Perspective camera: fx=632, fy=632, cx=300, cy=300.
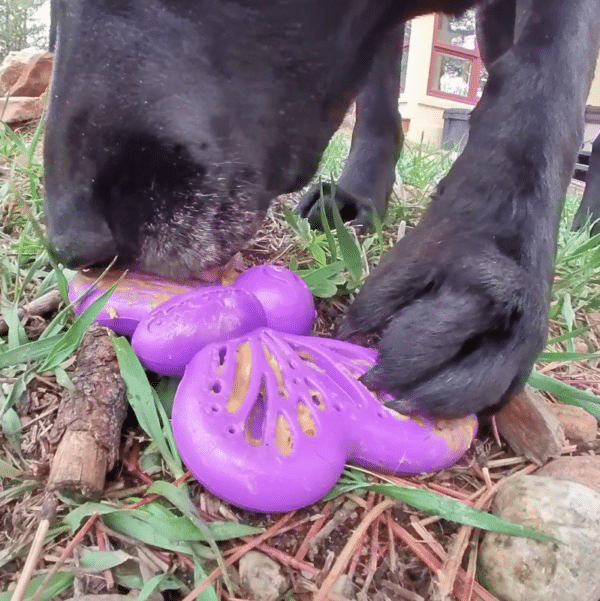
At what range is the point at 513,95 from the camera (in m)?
0.85

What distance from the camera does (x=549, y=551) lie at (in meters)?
0.56

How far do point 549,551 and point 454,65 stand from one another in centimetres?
1053

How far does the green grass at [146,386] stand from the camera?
56 cm

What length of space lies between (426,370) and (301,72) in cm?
41

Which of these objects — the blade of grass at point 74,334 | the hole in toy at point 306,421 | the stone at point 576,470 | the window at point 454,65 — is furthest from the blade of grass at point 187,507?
the window at point 454,65

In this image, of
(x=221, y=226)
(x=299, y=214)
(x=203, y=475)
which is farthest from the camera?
(x=299, y=214)

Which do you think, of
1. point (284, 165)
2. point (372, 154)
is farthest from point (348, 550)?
point (372, 154)

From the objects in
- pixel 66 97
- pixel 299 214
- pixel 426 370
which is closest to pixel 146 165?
pixel 66 97

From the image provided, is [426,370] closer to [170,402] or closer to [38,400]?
[170,402]

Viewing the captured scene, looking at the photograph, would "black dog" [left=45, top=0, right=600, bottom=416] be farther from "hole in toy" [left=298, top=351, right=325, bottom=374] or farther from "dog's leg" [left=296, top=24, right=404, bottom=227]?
"dog's leg" [left=296, top=24, right=404, bottom=227]

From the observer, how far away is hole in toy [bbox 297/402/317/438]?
0.60 meters

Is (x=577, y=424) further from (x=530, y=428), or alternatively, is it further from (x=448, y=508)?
(x=448, y=508)

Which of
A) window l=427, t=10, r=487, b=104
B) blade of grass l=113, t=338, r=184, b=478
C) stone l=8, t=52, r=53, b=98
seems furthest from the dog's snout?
window l=427, t=10, r=487, b=104

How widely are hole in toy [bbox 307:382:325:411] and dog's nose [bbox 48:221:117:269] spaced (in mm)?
286
